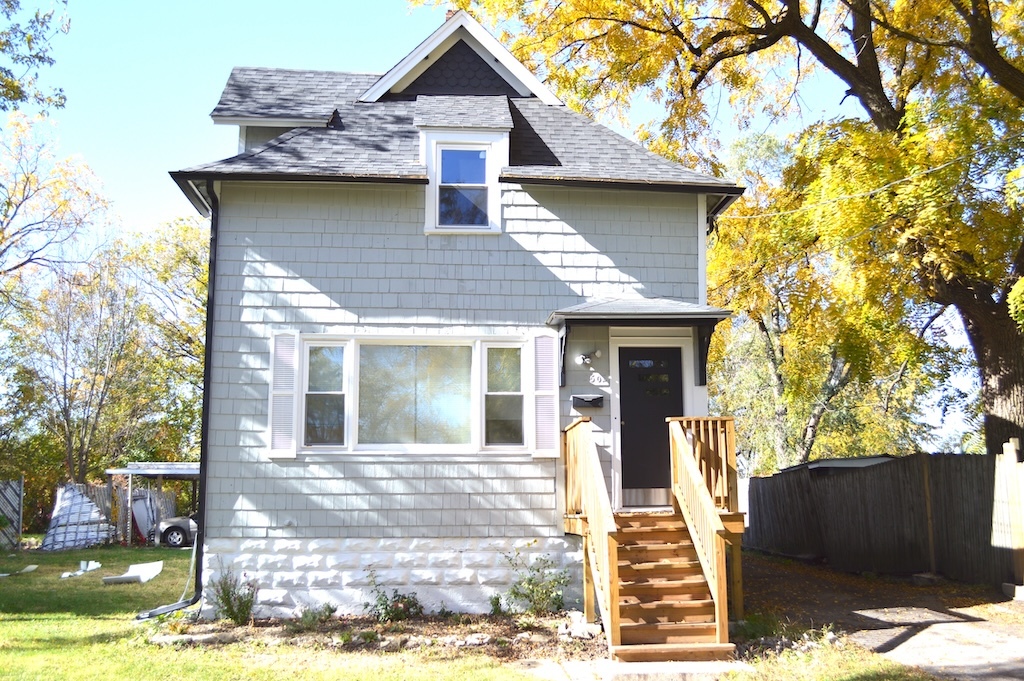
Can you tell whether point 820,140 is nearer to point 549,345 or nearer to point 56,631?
point 549,345

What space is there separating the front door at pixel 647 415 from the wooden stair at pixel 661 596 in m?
0.83

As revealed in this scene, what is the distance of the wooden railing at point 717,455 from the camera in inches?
368

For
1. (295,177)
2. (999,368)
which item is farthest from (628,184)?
(999,368)

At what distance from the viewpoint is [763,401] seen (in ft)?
88.7

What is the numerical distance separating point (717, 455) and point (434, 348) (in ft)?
11.9

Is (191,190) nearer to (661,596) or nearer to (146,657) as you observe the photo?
(146,657)

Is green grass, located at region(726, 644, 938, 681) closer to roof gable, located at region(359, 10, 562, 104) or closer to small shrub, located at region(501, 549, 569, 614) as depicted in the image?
small shrub, located at region(501, 549, 569, 614)

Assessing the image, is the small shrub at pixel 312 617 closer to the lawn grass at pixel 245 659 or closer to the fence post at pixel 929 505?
the lawn grass at pixel 245 659

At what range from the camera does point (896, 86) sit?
16219 millimetres

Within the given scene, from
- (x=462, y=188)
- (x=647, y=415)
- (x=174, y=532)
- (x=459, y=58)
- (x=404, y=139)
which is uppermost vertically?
(x=459, y=58)

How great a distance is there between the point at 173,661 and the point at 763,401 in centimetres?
2208

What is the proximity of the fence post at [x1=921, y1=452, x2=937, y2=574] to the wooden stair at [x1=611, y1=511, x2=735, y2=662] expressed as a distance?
4637 mm

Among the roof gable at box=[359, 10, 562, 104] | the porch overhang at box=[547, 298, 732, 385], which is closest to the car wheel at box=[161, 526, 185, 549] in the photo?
the roof gable at box=[359, 10, 562, 104]

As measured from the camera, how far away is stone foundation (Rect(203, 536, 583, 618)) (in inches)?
390
